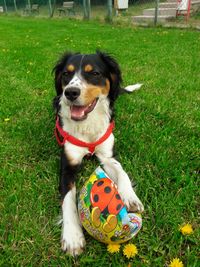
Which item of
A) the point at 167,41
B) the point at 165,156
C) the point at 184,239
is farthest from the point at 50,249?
the point at 167,41

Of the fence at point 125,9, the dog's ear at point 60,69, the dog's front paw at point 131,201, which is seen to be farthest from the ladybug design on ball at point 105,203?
the fence at point 125,9

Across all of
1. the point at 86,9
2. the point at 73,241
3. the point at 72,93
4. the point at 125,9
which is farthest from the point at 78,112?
the point at 86,9

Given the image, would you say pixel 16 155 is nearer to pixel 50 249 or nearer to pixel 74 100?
pixel 74 100

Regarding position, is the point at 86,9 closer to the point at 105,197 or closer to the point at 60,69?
the point at 60,69

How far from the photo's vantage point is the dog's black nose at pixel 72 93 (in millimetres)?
3016

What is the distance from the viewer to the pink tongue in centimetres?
315

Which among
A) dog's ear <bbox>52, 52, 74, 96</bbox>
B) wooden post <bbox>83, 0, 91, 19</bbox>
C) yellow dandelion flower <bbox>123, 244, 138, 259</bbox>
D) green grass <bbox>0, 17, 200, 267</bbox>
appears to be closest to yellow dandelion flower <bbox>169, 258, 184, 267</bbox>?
green grass <bbox>0, 17, 200, 267</bbox>

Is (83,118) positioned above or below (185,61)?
above

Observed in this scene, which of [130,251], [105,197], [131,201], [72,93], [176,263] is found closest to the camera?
[176,263]

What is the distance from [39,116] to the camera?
4449 millimetres

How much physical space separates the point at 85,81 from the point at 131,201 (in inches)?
49.5

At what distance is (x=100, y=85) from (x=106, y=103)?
22 centimetres

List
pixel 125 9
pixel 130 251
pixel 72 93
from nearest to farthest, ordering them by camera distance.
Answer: pixel 130 251, pixel 72 93, pixel 125 9

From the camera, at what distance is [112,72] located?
362 cm
